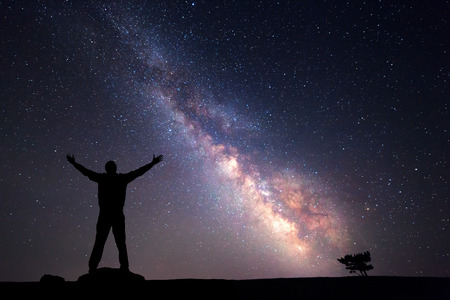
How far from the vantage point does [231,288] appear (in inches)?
186

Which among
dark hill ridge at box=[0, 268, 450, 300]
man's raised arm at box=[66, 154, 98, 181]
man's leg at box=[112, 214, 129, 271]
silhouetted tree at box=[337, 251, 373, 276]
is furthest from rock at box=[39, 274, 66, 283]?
silhouetted tree at box=[337, 251, 373, 276]

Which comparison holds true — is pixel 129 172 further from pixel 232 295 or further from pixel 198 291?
pixel 232 295

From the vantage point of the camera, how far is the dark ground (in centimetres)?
381

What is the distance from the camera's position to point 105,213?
4.50m

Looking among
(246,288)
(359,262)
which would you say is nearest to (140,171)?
(246,288)

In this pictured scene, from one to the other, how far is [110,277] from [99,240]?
2.52ft

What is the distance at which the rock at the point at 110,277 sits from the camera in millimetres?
3822

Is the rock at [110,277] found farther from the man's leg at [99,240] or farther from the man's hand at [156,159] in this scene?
the man's hand at [156,159]

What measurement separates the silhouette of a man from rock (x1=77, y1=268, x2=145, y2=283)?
311mm

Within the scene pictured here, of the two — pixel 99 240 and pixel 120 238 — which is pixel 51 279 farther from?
pixel 120 238

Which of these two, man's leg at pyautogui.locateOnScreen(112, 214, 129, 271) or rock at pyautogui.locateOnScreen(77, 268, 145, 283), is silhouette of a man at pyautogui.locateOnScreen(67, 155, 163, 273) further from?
rock at pyautogui.locateOnScreen(77, 268, 145, 283)

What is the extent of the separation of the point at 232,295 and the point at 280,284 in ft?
3.72

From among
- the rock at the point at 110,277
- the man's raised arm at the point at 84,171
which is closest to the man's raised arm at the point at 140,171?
the man's raised arm at the point at 84,171

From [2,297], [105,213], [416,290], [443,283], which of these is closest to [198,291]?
[105,213]
